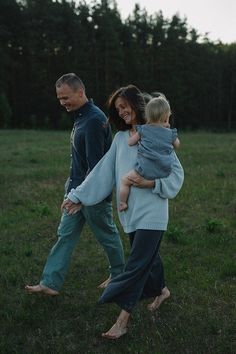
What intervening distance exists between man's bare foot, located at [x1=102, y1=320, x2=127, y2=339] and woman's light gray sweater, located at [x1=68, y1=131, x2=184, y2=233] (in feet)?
2.82

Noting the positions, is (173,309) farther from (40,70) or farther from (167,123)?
(40,70)

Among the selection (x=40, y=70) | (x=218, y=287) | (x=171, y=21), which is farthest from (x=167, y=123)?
(x=171, y=21)

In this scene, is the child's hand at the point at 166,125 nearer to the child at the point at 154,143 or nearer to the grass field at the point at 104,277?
the child at the point at 154,143

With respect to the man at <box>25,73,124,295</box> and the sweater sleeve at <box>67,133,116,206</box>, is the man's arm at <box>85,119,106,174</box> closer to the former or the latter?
the man at <box>25,73,124,295</box>

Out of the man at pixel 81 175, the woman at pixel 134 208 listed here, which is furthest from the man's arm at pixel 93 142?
the woman at pixel 134 208

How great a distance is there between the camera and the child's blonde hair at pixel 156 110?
14.2ft

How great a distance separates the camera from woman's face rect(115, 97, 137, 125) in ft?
14.9

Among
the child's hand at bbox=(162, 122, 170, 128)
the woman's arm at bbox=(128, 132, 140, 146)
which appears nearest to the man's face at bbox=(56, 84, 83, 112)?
the woman's arm at bbox=(128, 132, 140, 146)

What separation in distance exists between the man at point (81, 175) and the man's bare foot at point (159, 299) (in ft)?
1.92

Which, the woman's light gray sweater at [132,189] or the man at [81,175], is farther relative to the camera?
the man at [81,175]

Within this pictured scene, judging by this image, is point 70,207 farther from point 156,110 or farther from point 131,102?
point 156,110

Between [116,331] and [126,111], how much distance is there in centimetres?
199

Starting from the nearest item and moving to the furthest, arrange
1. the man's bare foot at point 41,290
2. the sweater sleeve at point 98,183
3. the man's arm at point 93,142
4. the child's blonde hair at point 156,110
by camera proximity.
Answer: the child's blonde hair at point 156,110
the sweater sleeve at point 98,183
the man's arm at point 93,142
the man's bare foot at point 41,290

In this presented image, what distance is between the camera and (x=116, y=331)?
181 inches
